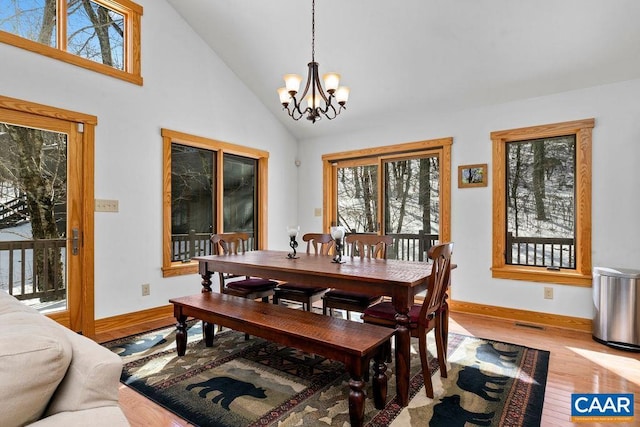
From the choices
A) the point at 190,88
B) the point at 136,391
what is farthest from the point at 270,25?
the point at 136,391

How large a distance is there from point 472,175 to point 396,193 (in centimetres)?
103

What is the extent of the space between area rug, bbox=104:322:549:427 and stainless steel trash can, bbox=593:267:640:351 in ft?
2.51

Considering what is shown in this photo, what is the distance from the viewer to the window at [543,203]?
3418 mm

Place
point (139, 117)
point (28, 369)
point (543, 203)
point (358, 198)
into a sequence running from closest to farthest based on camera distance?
point (28, 369), point (139, 117), point (543, 203), point (358, 198)

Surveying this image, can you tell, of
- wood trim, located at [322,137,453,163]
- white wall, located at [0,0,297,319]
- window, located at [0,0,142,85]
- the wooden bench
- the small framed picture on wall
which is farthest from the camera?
wood trim, located at [322,137,453,163]

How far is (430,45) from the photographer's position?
11.2ft

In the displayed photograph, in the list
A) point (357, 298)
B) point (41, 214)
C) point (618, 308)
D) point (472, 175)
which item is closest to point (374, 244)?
point (357, 298)

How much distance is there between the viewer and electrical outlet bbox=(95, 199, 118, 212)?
→ 3301 mm

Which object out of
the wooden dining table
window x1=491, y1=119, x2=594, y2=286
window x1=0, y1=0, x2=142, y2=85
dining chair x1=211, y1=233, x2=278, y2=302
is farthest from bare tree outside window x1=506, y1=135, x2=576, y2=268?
window x1=0, y1=0, x2=142, y2=85

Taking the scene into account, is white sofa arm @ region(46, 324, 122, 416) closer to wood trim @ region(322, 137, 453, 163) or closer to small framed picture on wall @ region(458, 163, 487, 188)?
small framed picture on wall @ region(458, 163, 487, 188)

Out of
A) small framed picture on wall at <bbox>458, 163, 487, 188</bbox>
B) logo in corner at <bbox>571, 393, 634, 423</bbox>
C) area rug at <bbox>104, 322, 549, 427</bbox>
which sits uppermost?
small framed picture on wall at <bbox>458, 163, 487, 188</bbox>

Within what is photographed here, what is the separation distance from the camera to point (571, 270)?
11.6ft

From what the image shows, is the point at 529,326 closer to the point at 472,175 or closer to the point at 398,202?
the point at 472,175

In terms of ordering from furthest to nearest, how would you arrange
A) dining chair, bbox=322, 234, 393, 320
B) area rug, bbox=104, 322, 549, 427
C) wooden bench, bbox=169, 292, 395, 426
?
dining chair, bbox=322, 234, 393, 320, area rug, bbox=104, 322, 549, 427, wooden bench, bbox=169, 292, 395, 426
